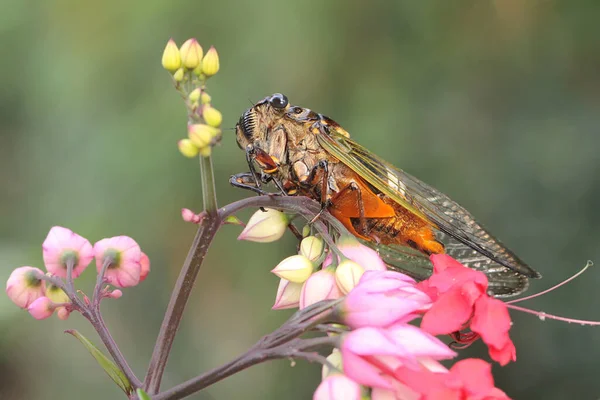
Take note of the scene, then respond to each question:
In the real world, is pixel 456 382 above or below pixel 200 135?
below

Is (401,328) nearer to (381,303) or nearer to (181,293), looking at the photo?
(381,303)

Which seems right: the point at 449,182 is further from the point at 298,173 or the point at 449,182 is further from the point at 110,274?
the point at 110,274

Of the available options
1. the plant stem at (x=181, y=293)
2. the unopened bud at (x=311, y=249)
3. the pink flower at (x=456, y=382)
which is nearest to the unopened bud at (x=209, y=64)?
the plant stem at (x=181, y=293)

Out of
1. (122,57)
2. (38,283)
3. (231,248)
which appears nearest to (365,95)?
(231,248)

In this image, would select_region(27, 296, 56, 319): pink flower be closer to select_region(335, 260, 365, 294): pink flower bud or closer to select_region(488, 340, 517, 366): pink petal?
select_region(335, 260, 365, 294): pink flower bud

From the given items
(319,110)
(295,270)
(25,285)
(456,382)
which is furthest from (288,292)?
(319,110)

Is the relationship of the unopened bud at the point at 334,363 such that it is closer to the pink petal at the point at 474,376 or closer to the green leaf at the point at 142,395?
the pink petal at the point at 474,376
